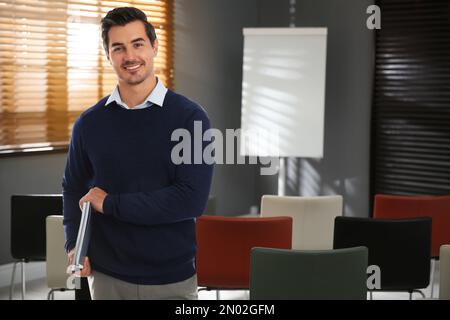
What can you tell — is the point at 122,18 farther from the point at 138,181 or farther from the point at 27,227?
the point at 27,227

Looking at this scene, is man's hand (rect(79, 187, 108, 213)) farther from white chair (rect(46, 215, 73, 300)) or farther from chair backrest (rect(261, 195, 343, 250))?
chair backrest (rect(261, 195, 343, 250))

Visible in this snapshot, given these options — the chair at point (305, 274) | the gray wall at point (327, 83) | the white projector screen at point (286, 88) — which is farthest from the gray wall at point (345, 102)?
the chair at point (305, 274)

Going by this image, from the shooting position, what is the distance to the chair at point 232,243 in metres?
4.16

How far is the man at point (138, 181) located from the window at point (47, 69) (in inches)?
164

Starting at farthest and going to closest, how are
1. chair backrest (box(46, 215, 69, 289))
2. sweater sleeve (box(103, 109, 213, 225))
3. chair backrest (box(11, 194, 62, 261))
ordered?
chair backrest (box(11, 194, 62, 261))
chair backrest (box(46, 215, 69, 289))
sweater sleeve (box(103, 109, 213, 225))

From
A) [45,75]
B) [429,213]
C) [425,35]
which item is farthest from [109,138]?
[425,35]

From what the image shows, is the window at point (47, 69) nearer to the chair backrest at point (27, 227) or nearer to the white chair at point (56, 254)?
the chair backrest at point (27, 227)

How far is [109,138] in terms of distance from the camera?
2.22 m

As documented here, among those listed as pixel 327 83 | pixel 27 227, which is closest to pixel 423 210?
pixel 27 227

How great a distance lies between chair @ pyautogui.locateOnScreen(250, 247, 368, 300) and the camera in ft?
9.80

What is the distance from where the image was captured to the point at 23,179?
252 inches

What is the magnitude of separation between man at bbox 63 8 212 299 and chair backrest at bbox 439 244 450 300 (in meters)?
1.39

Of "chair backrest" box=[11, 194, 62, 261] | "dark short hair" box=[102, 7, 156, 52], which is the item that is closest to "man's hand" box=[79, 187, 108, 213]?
"dark short hair" box=[102, 7, 156, 52]
